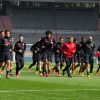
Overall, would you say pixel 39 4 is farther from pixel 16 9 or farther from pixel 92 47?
pixel 92 47

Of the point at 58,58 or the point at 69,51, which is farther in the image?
the point at 58,58

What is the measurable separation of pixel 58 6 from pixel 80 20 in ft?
9.78

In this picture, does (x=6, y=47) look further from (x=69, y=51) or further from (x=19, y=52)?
(x=69, y=51)

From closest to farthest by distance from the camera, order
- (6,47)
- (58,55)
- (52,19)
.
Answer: (6,47), (58,55), (52,19)

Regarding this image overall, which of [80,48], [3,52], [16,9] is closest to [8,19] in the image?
[16,9]

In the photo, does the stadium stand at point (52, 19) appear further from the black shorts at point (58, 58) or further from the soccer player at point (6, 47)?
the soccer player at point (6, 47)

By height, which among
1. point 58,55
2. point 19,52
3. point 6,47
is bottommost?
point 58,55

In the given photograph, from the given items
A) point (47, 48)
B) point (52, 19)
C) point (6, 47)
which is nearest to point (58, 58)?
point (47, 48)

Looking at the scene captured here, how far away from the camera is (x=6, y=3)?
57594 millimetres

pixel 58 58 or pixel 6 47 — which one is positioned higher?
pixel 6 47

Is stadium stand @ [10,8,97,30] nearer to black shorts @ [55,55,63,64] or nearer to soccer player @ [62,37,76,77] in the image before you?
black shorts @ [55,55,63,64]

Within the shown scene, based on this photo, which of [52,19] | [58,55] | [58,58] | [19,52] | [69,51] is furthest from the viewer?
[52,19]

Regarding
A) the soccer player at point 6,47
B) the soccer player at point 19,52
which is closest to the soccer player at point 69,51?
the soccer player at point 19,52

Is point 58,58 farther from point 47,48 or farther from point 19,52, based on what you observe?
point 19,52
